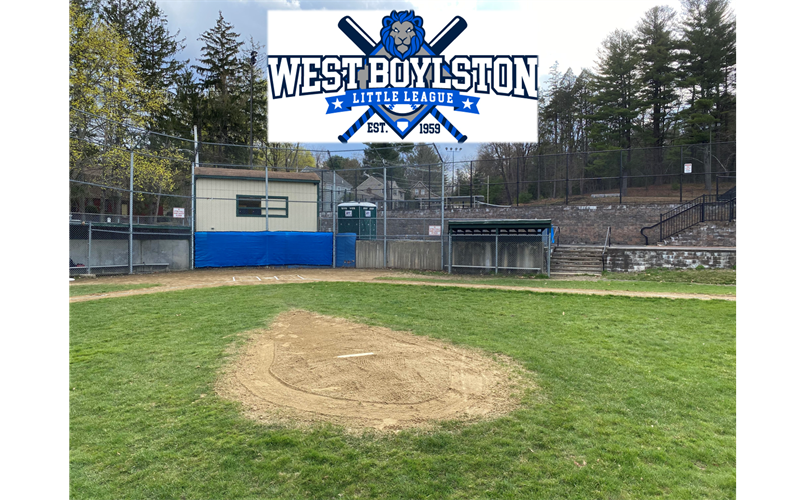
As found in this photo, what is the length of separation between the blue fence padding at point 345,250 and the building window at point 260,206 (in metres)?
3.51

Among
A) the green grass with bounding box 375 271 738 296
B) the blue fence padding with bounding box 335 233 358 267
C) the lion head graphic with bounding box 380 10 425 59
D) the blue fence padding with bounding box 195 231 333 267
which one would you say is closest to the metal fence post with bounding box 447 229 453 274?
the green grass with bounding box 375 271 738 296

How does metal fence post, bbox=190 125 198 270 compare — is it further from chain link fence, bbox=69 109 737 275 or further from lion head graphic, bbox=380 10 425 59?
lion head graphic, bbox=380 10 425 59

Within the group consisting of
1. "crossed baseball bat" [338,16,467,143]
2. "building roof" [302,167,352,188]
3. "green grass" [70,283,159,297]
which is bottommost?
"green grass" [70,283,159,297]

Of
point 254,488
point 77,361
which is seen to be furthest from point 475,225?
point 254,488

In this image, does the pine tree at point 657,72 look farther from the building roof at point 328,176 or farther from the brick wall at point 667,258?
the building roof at point 328,176

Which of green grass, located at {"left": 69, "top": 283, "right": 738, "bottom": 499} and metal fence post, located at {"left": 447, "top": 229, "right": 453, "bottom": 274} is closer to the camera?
green grass, located at {"left": 69, "top": 283, "right": 738, "bottom": 499}

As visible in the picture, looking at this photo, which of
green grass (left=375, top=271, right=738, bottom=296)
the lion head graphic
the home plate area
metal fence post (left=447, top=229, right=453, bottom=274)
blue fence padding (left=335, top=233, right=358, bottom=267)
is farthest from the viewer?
blue fence padding (left=335, top=233, right=358, bottom=267)

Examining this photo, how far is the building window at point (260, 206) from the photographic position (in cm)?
2229

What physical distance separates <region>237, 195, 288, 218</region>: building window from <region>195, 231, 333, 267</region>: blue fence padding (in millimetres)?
1765

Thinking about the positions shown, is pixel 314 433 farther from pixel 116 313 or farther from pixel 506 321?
pixel 116 313

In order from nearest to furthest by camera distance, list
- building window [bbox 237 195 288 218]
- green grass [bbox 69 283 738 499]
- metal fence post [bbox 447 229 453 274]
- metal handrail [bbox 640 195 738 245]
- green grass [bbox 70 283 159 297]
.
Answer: green grass [bbox 69 283 738 499] → green grass [bbox 70 283 159 297] → metal fence post [bbox 447 229 453 274] → metal handrail [bbox 640 195 738 245] → building window [bbox 237 195 288 218]

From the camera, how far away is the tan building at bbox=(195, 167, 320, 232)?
21484 mm

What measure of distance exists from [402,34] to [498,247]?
30.9ft

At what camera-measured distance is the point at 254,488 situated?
3.31m
